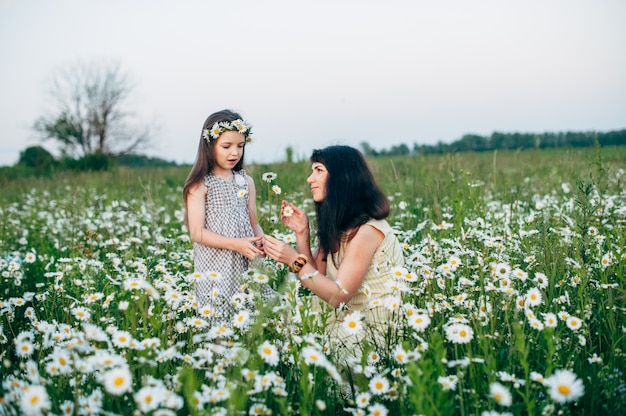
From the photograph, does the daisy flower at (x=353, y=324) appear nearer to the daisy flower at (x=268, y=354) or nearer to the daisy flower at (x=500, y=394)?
the daisy flower at (x=268, y=354)

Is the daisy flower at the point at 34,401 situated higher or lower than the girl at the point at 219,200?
lower

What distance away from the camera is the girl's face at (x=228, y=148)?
364 cm

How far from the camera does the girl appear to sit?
3623mm

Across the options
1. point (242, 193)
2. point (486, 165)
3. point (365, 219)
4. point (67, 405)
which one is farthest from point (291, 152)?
point (67, 405)

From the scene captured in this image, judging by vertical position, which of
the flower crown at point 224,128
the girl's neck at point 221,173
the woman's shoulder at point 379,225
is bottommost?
the woman's shoulder at point 379,225

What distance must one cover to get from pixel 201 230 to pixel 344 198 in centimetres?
108

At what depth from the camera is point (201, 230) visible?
3.61m

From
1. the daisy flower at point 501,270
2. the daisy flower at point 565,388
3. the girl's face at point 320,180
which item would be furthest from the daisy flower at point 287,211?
the daisy flower at point 565,388

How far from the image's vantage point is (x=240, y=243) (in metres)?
3.31

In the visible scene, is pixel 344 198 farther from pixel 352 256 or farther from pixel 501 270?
pixel 501 270

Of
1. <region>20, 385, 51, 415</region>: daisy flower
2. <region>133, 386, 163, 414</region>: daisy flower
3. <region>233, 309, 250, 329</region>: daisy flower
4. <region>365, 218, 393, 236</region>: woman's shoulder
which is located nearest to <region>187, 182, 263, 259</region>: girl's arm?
<region>365, 218, 393, 236</region>: woman's shoulder

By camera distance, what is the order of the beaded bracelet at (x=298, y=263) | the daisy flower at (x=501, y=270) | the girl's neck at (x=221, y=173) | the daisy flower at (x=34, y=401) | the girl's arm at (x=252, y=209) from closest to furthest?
the daisy flower at (x=34, y=401), the daisy flower at (x=501, y=270), the beaded bracelet at (x=298, y=263), the girl's neck at (x=221, y=173), the girl's arm at (x=252, y=209)

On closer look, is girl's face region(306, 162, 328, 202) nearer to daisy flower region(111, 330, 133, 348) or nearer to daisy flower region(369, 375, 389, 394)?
daisy flower region(369, 375, 389, 394)


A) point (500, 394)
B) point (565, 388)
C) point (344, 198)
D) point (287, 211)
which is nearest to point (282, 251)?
point (287, 211)
